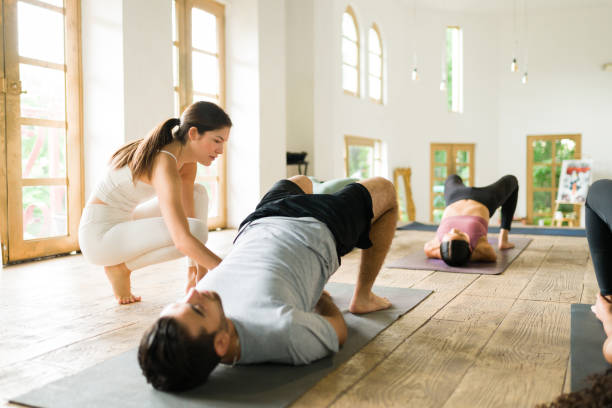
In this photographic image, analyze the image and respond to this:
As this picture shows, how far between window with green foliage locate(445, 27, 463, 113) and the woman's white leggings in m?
9.17

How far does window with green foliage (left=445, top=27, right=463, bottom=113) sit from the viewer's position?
10.6 m

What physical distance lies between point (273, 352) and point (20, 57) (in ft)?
10.6

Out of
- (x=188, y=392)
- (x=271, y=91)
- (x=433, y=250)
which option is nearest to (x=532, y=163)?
(x=271, y=91)

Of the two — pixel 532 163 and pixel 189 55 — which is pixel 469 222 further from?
pixel 532 163

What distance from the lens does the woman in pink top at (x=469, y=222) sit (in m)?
3.27

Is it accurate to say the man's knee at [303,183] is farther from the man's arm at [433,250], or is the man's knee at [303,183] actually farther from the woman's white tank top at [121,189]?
the man's arm at [433,250]

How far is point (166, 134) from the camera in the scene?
2.21m

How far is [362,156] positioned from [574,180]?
409 centimetres

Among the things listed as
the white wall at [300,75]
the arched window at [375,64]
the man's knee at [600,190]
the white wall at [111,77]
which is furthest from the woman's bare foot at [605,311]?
the arched window at [375,64]

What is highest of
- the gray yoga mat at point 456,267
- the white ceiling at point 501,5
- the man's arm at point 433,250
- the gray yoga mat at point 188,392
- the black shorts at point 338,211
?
the white ceiling at point 501,5

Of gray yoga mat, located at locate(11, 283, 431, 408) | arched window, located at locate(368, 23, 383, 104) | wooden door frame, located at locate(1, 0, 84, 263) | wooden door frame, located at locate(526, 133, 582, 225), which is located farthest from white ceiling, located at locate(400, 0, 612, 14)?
gray yoga mat, located at locate(11, 283, 431, 408)

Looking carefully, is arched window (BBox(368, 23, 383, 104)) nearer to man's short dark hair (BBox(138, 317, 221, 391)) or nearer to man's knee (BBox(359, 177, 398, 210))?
man's knee (BBox(359, 177, 398, 210))

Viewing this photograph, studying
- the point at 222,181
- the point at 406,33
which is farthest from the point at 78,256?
the point at 406,33

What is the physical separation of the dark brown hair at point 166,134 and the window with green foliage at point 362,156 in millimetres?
5818
